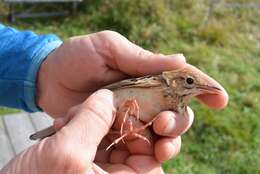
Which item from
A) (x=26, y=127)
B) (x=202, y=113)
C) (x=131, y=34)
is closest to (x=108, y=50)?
(x=26, y=127)

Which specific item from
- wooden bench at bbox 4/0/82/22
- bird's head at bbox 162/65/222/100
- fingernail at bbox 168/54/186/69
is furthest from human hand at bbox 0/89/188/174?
wooden bench at bbox 4/0/82/22

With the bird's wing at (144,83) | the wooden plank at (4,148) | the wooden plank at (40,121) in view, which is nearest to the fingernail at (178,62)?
the bird's wing at (144,83)

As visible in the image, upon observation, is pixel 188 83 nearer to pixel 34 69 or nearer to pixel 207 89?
pixel 207 89

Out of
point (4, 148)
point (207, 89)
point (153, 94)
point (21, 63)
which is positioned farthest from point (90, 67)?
point (4, 148)

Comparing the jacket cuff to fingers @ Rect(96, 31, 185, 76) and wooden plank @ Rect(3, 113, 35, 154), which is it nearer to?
fingers @ Rect(96, 31, 185, 76)

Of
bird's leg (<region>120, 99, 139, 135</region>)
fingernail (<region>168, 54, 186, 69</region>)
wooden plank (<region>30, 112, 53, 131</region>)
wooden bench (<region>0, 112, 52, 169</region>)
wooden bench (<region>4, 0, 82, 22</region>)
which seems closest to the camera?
bird's leg (<region>120, 99, 139, 135</region>)

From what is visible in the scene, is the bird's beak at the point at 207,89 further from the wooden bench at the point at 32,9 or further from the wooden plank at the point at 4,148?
the wooden bench at the point at 32,9

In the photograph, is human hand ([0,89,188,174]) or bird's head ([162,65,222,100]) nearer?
human hand ([0,89,188,174])

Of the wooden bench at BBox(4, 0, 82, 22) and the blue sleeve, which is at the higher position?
the blue sleeve
